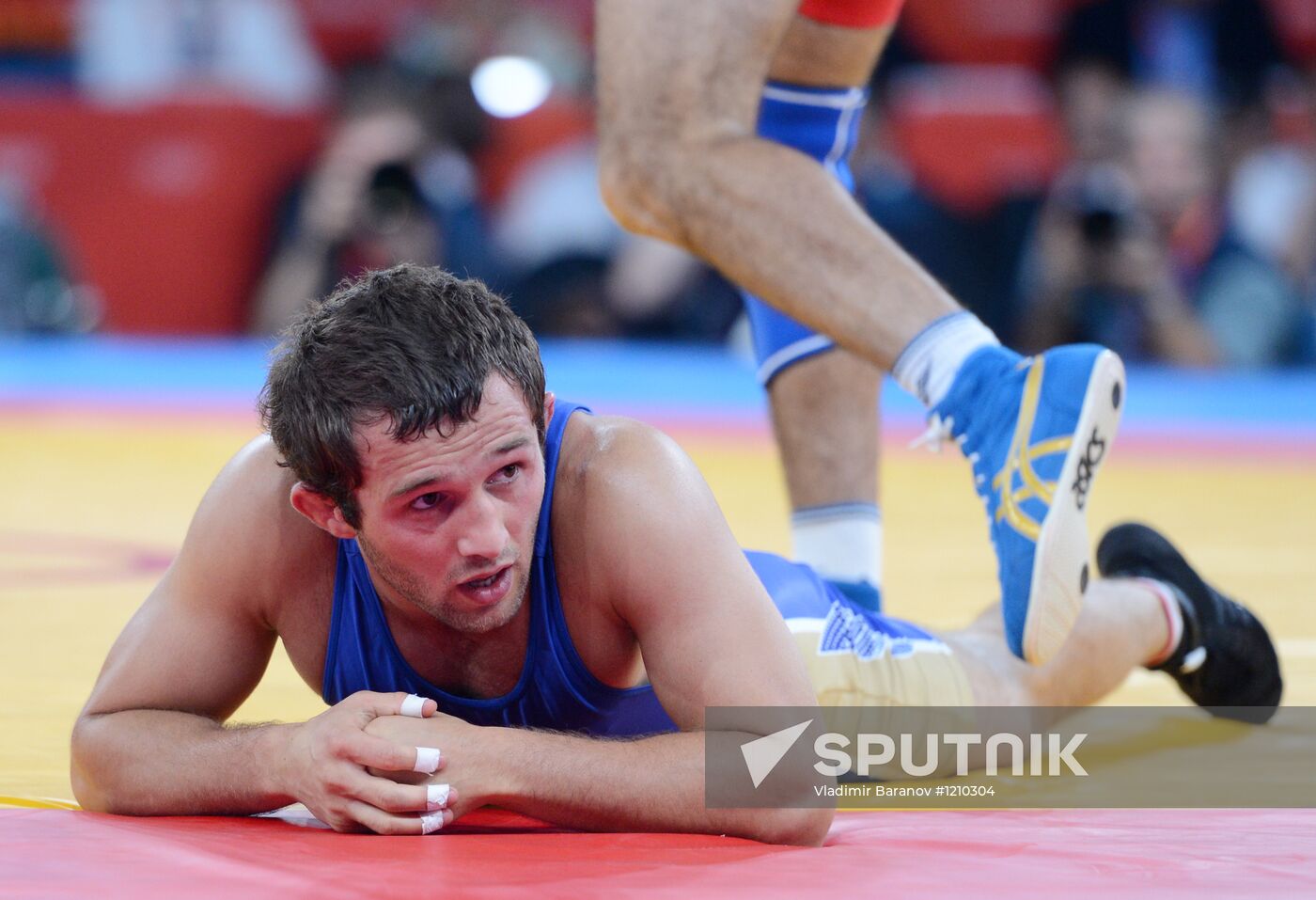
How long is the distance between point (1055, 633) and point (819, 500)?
0.76 metres

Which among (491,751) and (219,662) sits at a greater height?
(219,662)

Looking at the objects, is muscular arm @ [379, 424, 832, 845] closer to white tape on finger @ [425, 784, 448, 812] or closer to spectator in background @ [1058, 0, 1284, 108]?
white tape on finger @ [425, 784, 448, 812]

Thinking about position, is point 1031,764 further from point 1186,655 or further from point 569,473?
point 569,473

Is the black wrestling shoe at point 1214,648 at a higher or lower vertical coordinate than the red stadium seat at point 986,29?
lower

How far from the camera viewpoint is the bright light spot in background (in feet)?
30.3

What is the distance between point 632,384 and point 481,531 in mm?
5301

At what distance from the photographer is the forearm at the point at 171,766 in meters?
2.12

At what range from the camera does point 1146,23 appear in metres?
9.38

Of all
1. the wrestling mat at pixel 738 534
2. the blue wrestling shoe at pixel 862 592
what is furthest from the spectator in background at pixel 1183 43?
the blue wrestling shoe at pixel 862 592

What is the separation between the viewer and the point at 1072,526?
2332mm

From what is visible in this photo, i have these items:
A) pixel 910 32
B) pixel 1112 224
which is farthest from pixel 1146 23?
pixel 1112 224

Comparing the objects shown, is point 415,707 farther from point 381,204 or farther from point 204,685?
point 381,204

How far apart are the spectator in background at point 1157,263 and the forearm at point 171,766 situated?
5.96 meters

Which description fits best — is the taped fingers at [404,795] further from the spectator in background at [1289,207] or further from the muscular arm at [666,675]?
the spectator in background at [1289,207]
